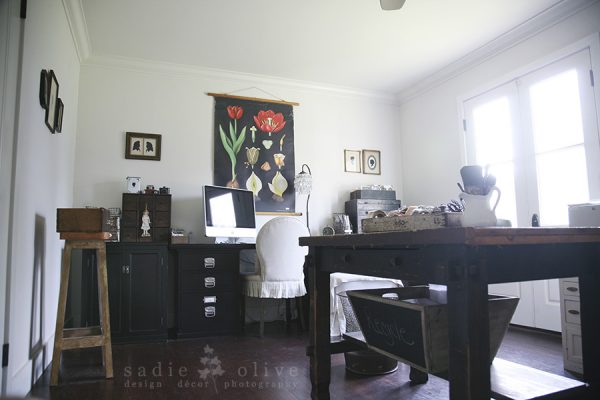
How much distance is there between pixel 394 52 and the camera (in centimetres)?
410

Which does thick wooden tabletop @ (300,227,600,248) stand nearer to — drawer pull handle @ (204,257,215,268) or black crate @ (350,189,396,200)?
drawer pull handle @ (204,257,215,268)

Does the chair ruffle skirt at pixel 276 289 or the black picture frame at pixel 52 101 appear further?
the chair ruffle skirt at pixel 276 289

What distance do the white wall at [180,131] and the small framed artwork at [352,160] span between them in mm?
60

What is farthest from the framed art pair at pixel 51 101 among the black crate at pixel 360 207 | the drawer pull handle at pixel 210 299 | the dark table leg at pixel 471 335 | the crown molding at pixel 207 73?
the black crate at pixel 360 207

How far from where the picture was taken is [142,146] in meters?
4.08

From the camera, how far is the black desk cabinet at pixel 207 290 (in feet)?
11.3

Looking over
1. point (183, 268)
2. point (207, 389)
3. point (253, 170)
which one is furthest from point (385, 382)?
point (253, 170)

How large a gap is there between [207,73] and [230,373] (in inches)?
129

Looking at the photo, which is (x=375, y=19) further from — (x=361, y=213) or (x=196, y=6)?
(x=361, y=213)

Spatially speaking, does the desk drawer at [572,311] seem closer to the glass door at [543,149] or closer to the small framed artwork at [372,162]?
the glass door at [543,149]

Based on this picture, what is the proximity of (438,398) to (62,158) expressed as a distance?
127 inches

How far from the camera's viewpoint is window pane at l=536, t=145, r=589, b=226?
321cm

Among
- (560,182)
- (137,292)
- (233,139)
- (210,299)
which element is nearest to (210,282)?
(210,299)

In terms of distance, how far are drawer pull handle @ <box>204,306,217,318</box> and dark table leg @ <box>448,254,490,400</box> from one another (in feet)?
9.16
